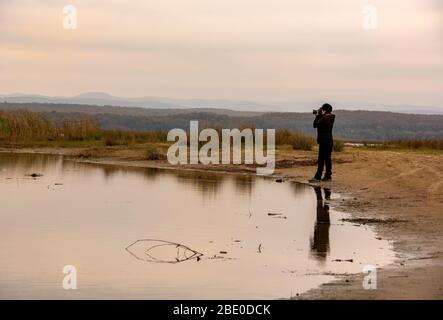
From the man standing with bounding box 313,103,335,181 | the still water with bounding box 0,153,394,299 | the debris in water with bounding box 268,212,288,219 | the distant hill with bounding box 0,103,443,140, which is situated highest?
the man standing with bounding box 313,103,335,181

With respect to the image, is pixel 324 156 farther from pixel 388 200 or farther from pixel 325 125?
pixel 388 200

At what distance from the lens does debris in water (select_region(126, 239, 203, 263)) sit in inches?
495

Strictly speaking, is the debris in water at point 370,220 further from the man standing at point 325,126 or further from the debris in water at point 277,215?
the man standing at point 325,126

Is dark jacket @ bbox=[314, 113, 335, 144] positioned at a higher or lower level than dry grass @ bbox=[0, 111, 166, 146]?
higher

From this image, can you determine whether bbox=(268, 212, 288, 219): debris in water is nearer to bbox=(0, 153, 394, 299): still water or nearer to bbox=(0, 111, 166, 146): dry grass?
bbox=(0, 153, 394, 299): still water

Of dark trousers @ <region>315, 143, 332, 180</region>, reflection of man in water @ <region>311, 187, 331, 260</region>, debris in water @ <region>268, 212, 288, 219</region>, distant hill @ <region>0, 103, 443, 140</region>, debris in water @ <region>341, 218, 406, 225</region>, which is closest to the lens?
reflection of man in water @ <region>311, 187, 331, 260</region>

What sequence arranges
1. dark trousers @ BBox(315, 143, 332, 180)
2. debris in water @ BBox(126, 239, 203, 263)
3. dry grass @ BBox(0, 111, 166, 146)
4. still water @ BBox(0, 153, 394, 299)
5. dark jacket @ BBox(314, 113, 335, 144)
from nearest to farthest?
still water @ BBox(0, 153, 394, 299), debris in water @ BBox(126, 239, 203, 263), dark jacket @ BBox(314, 113, 335, 144), dark trousers @ BBox(315, 143, 332, 180), dry grass @ BBox(0, 111, 166, 146)

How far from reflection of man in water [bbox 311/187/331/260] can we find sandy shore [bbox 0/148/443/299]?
418 mm

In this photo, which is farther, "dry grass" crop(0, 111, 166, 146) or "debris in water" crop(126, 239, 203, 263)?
"dry grass" crop(0, 111, 166, 146)

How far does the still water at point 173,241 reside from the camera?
→ 10.8 m

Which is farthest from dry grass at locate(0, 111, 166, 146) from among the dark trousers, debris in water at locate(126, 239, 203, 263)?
debris in water at locate(126, 239, 203, 263)

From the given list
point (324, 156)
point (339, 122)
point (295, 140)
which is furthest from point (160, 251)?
point (339, 122)

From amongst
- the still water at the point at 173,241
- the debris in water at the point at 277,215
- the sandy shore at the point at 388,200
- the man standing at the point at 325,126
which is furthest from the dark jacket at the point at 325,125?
the debris in water at the point at 277,215
